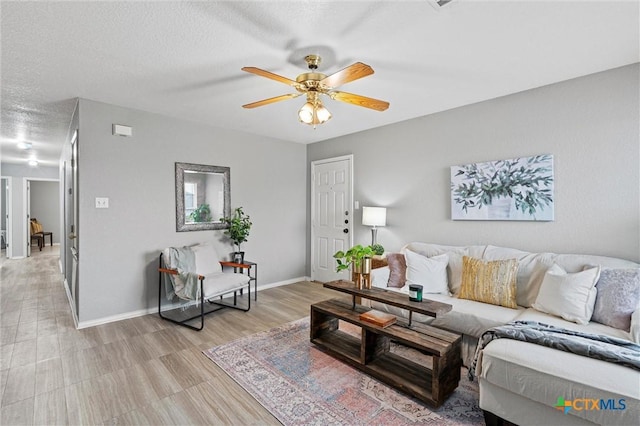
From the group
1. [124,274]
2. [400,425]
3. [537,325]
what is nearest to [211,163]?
[124,274]

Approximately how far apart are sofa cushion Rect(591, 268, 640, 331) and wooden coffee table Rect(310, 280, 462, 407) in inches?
42.5

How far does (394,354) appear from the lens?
2.52m

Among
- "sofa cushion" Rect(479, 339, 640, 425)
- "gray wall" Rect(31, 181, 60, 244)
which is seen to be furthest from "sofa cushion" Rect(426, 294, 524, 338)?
"gray wall" Rect(31, 181, 60, 244)

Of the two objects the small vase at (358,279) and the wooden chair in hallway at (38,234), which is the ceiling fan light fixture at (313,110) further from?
the wooden chair in hallway at (38,234)

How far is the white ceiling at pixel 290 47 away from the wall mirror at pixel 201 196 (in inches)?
37.5

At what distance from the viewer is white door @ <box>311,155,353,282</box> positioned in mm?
4797

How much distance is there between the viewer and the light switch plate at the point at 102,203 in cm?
333

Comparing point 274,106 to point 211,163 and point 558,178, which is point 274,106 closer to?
point 211,163

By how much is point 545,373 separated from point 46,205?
13426 mm

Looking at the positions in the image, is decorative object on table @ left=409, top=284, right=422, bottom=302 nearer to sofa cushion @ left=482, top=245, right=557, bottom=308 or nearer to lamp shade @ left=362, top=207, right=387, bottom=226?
sofa cushion @ left=482, top=245, right=557, bottom=308

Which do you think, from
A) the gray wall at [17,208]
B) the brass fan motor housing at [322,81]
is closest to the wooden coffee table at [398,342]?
the brass fan motor housing at [322,81]

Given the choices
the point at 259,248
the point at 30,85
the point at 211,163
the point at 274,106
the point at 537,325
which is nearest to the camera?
the point at 537,325

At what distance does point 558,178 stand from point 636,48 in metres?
1.09

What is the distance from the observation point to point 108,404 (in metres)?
1.99
